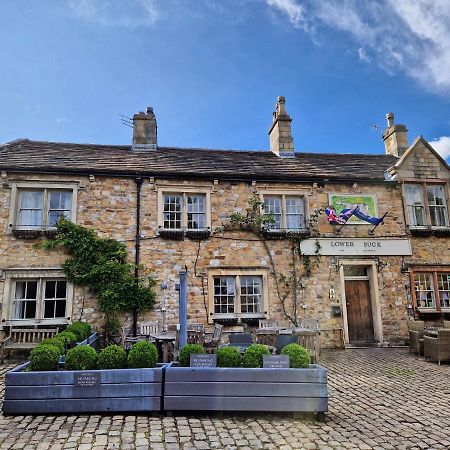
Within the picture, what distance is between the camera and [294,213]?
13789mm

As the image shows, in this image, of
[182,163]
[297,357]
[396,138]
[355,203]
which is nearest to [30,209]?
[182,163]

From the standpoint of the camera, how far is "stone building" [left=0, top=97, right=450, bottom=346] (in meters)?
12.1

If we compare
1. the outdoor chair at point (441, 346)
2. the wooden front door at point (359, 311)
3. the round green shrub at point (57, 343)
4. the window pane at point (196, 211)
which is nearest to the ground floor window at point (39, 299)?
the window pane at point (196, 211)

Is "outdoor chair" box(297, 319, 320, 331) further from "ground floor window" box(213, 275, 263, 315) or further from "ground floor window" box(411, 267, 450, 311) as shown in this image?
"ground floor window" box(411, 267, 450, 311)

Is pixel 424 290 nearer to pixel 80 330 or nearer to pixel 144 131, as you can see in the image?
pixel 80 330

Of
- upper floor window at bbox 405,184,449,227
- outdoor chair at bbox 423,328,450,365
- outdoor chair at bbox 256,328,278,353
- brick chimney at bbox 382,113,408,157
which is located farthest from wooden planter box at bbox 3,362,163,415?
brick chimney at bbox 382,113,408,157

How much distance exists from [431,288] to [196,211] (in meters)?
8.99

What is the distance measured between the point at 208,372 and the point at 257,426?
1.09 m

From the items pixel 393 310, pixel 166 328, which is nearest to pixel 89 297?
pixel 166 328

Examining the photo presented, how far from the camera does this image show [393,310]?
521 inches

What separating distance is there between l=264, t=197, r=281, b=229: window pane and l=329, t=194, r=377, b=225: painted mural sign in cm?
195

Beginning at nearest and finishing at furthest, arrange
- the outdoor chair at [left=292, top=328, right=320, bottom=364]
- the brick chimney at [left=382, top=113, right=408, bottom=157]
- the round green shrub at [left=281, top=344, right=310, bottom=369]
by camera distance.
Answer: the round green shrub at [left=281, top=344, right=310, bottom=369] < the outdoor chair at [left=292, top=328, right=320, bottom=364] < the brick chimney at [left=382, top=113, right=408, bottom=157]

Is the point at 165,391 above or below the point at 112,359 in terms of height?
below

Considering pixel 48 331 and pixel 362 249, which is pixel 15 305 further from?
pixel 362 249
